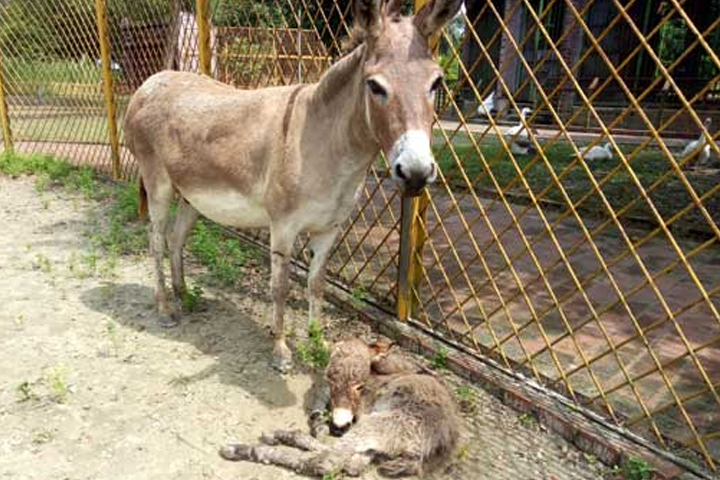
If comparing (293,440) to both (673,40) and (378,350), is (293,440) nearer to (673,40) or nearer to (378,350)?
(378,350)

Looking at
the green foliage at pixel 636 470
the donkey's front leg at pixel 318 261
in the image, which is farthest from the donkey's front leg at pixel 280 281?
the green foliage at pixel 636 470

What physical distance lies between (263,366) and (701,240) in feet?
14.8

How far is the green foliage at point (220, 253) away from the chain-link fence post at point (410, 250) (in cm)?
146

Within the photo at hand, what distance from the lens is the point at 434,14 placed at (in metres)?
2.15

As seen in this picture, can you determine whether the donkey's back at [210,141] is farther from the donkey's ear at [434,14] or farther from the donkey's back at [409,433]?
the donkey's back at [409,433]

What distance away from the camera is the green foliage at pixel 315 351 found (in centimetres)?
301

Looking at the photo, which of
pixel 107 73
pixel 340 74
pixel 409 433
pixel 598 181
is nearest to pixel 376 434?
pixel 409 433

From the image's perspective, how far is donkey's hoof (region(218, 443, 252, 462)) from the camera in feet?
7.44

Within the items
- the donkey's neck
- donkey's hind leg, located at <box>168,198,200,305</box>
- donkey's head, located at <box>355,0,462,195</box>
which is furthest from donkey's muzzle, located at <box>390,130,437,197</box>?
donkey's hind leg, located at <box>168,198,200,305</box>

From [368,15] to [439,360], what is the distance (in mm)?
1906

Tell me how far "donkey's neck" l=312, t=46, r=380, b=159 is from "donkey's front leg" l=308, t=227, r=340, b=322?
0.54 metres

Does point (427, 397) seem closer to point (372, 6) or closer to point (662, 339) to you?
point (372, 6)

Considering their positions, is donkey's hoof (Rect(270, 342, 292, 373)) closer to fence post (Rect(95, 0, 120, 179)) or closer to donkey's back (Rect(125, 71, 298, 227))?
donkey's back (Rect(125, 71, 298, 227))

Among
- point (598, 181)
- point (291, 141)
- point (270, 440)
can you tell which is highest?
point (291, 141)
